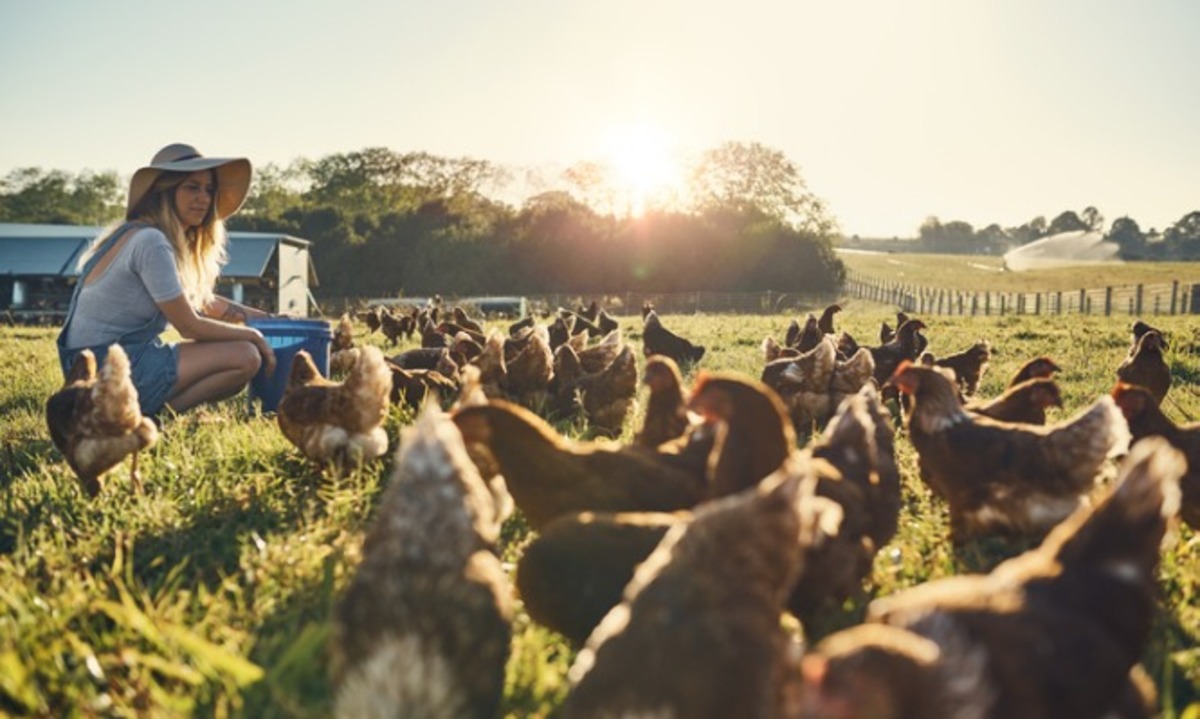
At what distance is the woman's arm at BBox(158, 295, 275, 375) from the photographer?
5.76m

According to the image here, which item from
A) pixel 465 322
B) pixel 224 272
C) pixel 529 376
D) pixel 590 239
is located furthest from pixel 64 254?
pixel 529 376

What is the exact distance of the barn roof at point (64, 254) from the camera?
3806cm

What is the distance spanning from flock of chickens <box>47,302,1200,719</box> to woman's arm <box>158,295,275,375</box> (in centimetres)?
109

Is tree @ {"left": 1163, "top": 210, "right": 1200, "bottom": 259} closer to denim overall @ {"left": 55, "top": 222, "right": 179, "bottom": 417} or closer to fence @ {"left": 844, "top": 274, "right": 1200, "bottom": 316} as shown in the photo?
fence @ {"left": 844, "top": 274, "right": 1200, "bottom": 316}

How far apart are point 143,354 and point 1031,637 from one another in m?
6.07

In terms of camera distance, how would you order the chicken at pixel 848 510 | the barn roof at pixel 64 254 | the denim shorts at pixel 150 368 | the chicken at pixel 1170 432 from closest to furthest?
the chicken at pixel 848 510
the chicken at pixel 1170 432
the denim shorts at pixel 150 368
the barn roof at pixel 64 254

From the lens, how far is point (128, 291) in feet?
19.5

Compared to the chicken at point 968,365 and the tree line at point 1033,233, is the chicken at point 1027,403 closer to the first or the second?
the chicken at point 968,365

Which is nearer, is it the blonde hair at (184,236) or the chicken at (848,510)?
the chicken at (848,510)

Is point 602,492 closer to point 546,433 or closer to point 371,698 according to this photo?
point 546,433

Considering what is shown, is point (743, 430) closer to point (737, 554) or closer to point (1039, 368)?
point (737, 554)

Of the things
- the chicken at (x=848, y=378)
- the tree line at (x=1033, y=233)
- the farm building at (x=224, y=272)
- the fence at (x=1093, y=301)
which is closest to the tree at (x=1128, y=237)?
the tree line at (x=1033, y=233)

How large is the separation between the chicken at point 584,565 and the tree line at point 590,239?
144 ft

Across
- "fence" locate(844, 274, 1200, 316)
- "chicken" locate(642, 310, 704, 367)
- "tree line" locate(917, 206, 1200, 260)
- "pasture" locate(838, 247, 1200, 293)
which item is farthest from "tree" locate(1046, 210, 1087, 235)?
"chicken" locate(642, 310, 704, 367)
